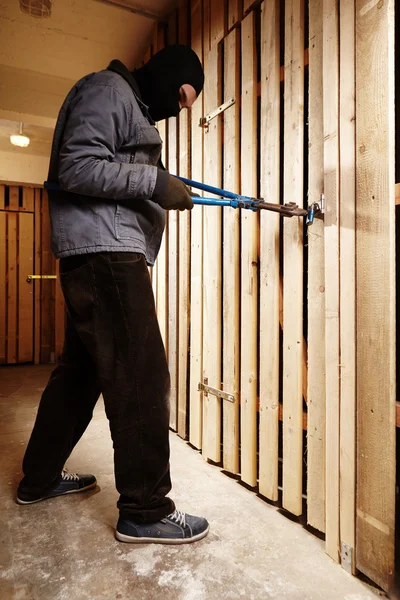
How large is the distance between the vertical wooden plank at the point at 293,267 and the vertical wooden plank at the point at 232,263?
0.40 meters

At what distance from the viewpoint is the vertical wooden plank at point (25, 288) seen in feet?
19.2

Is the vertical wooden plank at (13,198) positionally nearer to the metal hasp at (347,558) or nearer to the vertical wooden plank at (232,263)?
the vertical wooden plank at (232,263)

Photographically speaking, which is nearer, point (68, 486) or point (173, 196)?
point (173, 196)

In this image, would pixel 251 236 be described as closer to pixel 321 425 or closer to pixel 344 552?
pixel 321 425

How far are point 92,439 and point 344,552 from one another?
65.1 inches

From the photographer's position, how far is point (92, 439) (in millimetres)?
2496

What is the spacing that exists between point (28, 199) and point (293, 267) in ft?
17.5

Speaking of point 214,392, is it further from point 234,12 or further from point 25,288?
point 25,288

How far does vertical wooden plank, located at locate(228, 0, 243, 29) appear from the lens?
6.56ft

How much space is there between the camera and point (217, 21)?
220 centimetres

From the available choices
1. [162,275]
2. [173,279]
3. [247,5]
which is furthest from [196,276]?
[247,5]

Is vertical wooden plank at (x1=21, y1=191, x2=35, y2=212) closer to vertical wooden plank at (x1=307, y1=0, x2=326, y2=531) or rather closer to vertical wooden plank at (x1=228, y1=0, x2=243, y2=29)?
vertical wooden plank at (x1=228, y1=0, x2=243, y2=29)

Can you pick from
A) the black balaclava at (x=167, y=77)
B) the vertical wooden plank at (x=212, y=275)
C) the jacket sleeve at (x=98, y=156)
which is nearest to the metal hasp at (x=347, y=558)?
the vertical wooden plank at (x=212, y=275)

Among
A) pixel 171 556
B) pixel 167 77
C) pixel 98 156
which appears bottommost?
pixel 171 556
